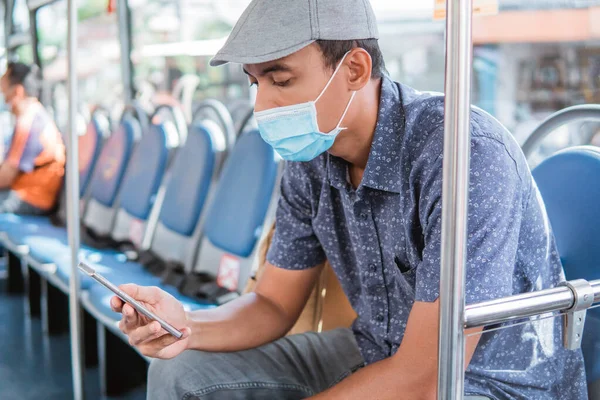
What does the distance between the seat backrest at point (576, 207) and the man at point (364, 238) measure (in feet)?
0.31

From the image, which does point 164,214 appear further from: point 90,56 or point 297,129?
point 90,56

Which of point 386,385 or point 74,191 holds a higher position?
point 74,191

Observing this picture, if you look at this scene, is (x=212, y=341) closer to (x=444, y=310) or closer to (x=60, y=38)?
(x=444, y=310)

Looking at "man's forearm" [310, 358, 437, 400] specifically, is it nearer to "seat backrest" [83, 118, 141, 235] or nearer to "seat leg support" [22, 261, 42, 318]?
"seat backrest" [83, 118, 141, 235]

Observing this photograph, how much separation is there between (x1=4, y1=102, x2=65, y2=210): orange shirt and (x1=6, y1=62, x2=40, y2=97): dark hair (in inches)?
9.6

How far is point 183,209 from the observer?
9.39ft

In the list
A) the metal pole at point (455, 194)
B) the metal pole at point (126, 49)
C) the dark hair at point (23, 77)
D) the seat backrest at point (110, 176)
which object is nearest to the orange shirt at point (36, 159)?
the dark hair at point (23, 77)

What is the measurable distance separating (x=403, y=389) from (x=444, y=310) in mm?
366

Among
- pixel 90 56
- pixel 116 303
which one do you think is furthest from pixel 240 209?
pixel 90 56

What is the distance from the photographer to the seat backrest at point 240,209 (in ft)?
7.73

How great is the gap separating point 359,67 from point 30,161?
10.7 ft

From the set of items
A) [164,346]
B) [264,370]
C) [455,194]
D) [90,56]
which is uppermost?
[90,56]

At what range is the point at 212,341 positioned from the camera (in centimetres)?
149

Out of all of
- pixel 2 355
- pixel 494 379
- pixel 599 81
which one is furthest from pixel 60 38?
pixel 494 379
